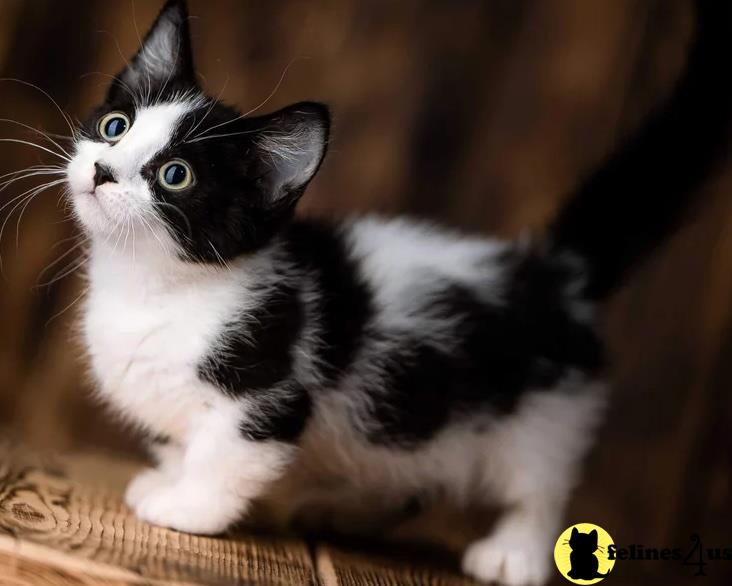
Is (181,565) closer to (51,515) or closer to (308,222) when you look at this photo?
(51,515)

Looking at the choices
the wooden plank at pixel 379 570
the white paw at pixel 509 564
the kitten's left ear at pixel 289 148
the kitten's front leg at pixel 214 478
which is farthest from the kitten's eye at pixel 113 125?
the white paw at pixel 509 564

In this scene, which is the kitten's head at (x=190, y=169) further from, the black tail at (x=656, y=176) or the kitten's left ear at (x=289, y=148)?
the black tail at (x=656, y=176)

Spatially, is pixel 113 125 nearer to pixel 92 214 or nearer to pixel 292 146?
pixel 92 214

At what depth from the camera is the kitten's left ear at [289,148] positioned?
1033 millimetres

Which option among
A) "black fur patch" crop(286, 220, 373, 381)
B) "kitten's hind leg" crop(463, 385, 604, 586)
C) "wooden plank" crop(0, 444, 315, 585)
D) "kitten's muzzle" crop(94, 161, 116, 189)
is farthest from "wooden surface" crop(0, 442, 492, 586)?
"kitten's muzzle" crop(94, 161, 116, 189)

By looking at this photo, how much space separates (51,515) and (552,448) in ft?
2.44

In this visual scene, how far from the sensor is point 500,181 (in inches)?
68.2

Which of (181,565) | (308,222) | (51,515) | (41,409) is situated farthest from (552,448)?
(41,409)

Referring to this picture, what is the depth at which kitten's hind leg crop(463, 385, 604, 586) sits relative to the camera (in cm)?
130

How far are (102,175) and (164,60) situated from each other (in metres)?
0.24

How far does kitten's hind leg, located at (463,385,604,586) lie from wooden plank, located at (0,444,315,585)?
13.2 inches

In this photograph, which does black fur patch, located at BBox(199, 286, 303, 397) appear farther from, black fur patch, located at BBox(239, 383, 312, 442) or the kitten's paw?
the kitten's paw

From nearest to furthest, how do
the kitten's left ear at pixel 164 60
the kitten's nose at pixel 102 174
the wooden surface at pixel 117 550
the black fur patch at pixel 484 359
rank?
the wooden surface at pixel 117 550, the kitten's nose at pixel 102 174, the kitten's left ear at pixel 164 60, the black fur patch at pixel 484 359

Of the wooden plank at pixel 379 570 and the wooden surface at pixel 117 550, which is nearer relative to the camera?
the wooden surface at pixel 117 550
